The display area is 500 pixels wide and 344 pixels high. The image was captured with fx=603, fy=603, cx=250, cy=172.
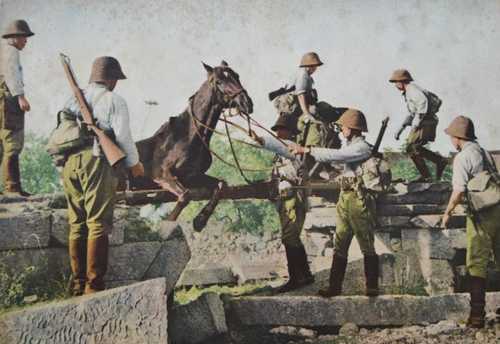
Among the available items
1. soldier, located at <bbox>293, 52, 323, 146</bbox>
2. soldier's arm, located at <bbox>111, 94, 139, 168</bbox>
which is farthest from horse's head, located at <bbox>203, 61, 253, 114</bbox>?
soldier's arm, located at <bbox>111, 94, 139, 168</bbox>

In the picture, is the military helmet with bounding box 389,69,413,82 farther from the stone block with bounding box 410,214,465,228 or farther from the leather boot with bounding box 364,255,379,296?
the leather boot with bounding box 364,255,379,296

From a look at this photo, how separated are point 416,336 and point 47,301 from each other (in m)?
3.30

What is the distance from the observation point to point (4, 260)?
519 cm

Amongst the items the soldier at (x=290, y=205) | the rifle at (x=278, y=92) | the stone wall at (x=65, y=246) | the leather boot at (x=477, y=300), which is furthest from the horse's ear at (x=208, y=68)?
the leather boot at (x=477, y=300)

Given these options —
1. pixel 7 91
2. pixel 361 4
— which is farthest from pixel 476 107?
pixel 7 91

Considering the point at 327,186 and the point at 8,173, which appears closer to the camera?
the point at 8,173

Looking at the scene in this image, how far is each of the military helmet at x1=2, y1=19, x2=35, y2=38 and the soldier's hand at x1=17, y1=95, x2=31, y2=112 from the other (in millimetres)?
635

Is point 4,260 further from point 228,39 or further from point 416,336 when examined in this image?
point 416,336

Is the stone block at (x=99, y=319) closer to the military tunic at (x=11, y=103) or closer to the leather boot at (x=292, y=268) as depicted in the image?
the leather boot at (x=292, y=268)

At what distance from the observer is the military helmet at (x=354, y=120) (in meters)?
5.99

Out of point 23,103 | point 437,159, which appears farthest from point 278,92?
point 23,103

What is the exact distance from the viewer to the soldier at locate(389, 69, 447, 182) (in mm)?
6543

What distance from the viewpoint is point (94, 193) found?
17.3 feet

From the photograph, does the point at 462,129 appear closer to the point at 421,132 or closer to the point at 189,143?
the point at 421,132
